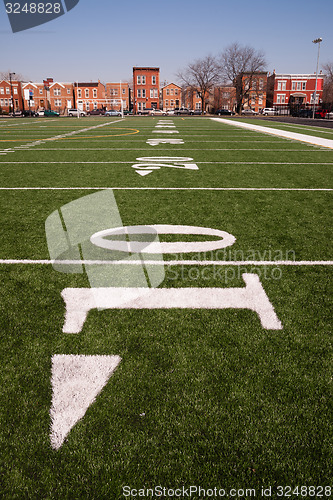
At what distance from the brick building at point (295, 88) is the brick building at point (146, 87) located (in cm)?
2788

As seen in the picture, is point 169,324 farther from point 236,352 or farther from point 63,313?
point 63,313

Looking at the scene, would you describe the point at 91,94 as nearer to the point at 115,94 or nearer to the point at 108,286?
the point at 115,94

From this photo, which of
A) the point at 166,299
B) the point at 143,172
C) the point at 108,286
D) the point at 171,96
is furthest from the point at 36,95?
the point at 166,299

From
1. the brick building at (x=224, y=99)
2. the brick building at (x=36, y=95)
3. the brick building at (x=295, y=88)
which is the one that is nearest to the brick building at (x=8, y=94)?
the brick building at (x=36, y=95)

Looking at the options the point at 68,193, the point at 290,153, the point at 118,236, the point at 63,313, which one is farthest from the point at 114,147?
the point at 63,313

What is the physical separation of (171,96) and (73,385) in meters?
105

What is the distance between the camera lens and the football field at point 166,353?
1721 millimetres

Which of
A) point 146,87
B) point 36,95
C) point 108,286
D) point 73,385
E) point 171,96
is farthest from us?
point 171,96

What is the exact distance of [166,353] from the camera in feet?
8.20

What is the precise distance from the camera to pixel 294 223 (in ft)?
17.3

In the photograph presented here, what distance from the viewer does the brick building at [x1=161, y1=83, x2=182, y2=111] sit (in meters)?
98.8

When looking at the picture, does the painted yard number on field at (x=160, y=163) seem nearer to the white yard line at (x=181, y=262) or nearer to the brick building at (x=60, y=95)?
the white yard line at (x=181, y=262)

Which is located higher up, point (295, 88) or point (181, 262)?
point (295, 88)

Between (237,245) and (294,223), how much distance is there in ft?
4.19
